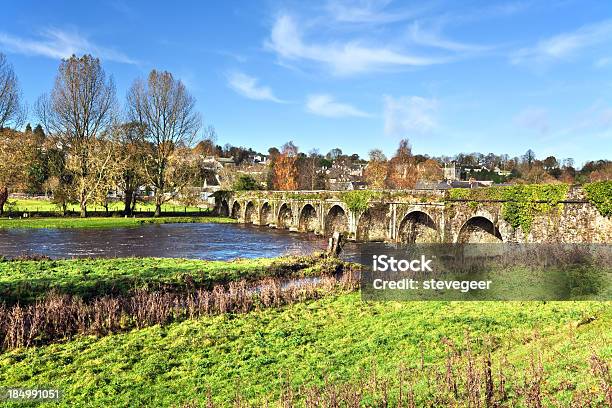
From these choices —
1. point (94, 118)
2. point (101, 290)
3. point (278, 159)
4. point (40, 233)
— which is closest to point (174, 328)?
point (101, 290)

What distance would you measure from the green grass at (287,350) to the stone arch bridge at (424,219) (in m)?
9.00

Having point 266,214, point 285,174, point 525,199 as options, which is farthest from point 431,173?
point 525,199

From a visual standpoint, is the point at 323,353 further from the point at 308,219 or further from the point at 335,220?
the point at 308,219

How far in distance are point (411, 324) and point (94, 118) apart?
49.5 m

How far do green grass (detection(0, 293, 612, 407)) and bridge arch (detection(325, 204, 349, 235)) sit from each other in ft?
90.0

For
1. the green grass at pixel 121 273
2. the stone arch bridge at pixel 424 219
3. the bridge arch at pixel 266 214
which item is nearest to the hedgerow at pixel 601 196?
the stone arch bridge at pixel 424 219

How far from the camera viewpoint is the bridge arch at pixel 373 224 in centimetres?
3459

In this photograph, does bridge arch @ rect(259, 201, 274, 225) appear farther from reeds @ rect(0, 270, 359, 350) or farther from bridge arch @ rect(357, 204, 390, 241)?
reeds @ rect(0, 270, 359, 350)

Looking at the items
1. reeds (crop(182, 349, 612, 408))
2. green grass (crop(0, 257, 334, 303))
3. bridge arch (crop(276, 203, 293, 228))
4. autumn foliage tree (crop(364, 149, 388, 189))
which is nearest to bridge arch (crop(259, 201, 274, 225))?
bridge arch (crop(276, 203, 293, 228))

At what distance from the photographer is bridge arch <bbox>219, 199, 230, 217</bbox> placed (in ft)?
213

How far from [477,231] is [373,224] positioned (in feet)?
33.4

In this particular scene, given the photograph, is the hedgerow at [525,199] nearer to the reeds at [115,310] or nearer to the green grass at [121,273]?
the green grass at [121,273]

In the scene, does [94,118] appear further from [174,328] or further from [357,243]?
[174,328]

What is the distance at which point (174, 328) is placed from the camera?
12.7 metres
